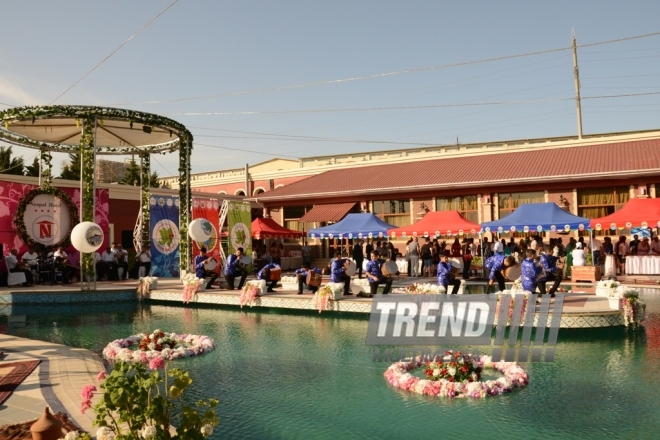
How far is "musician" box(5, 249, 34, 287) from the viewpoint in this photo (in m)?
20.7

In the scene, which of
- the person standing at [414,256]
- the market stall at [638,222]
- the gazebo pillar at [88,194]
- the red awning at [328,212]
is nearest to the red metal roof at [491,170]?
the red awning at [328,212]

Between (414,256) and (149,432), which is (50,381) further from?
(414,256)

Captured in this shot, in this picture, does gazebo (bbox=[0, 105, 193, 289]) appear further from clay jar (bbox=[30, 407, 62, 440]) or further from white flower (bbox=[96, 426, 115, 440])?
white flower (bbox=[96, 426, 115, 440])

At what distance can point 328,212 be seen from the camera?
31141 millimetres

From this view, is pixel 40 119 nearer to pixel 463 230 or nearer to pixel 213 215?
pixel 213 215

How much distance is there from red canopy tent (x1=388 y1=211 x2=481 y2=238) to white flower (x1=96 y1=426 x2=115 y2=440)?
59.5ft

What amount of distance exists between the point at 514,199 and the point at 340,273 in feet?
45.3

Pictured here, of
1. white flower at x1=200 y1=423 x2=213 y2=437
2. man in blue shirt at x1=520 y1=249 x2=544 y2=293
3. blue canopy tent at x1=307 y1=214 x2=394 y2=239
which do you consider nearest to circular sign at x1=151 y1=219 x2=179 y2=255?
blue canopy tent at x1=307 y1=214 x2=394 y2=239

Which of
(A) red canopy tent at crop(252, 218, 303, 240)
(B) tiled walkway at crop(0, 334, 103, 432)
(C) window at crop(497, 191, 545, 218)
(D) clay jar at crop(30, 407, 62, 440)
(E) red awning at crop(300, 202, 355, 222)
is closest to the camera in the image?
(D) clay jar at crop(30, 407, 62, 440)

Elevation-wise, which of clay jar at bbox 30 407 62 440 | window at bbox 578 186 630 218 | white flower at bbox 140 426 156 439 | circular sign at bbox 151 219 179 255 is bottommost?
clay jar at bbox 30 407 62 440

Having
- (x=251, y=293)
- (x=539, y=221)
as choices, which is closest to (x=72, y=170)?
(x=251, y=293)

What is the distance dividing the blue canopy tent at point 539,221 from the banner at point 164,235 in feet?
43.2

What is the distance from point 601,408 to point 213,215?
2085 centimetres

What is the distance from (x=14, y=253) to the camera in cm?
2106
